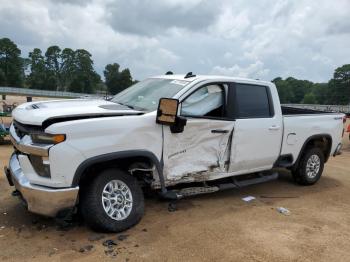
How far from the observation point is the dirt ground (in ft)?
13.7

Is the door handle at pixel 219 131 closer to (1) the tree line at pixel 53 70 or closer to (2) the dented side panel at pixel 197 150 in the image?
(2) the dented side panel at pixel 197 150

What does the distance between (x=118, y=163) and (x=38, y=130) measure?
3.31 feet

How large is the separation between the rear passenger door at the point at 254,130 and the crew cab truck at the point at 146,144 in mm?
16

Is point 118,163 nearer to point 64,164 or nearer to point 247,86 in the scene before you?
point 64,164

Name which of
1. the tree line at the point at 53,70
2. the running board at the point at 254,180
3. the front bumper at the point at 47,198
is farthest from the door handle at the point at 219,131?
the tree line at the point at 53,70

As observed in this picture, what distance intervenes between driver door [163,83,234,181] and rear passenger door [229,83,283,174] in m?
0.20

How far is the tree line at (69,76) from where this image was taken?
9769 cm

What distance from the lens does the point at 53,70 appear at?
108125 millimetres

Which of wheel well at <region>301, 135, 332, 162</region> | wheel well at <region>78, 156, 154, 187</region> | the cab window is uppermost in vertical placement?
the cab window

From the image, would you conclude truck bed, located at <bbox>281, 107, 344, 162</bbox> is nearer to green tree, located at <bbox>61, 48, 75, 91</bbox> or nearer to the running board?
the running board

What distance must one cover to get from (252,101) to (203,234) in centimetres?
239

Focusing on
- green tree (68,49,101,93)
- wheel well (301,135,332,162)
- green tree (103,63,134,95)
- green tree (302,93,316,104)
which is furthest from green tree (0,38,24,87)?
wheel well (301,135,332,162)

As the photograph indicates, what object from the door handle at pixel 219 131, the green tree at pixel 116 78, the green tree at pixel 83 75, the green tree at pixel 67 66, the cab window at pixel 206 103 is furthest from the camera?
the green tree at pixel 67 66

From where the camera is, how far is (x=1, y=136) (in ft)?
40.3
